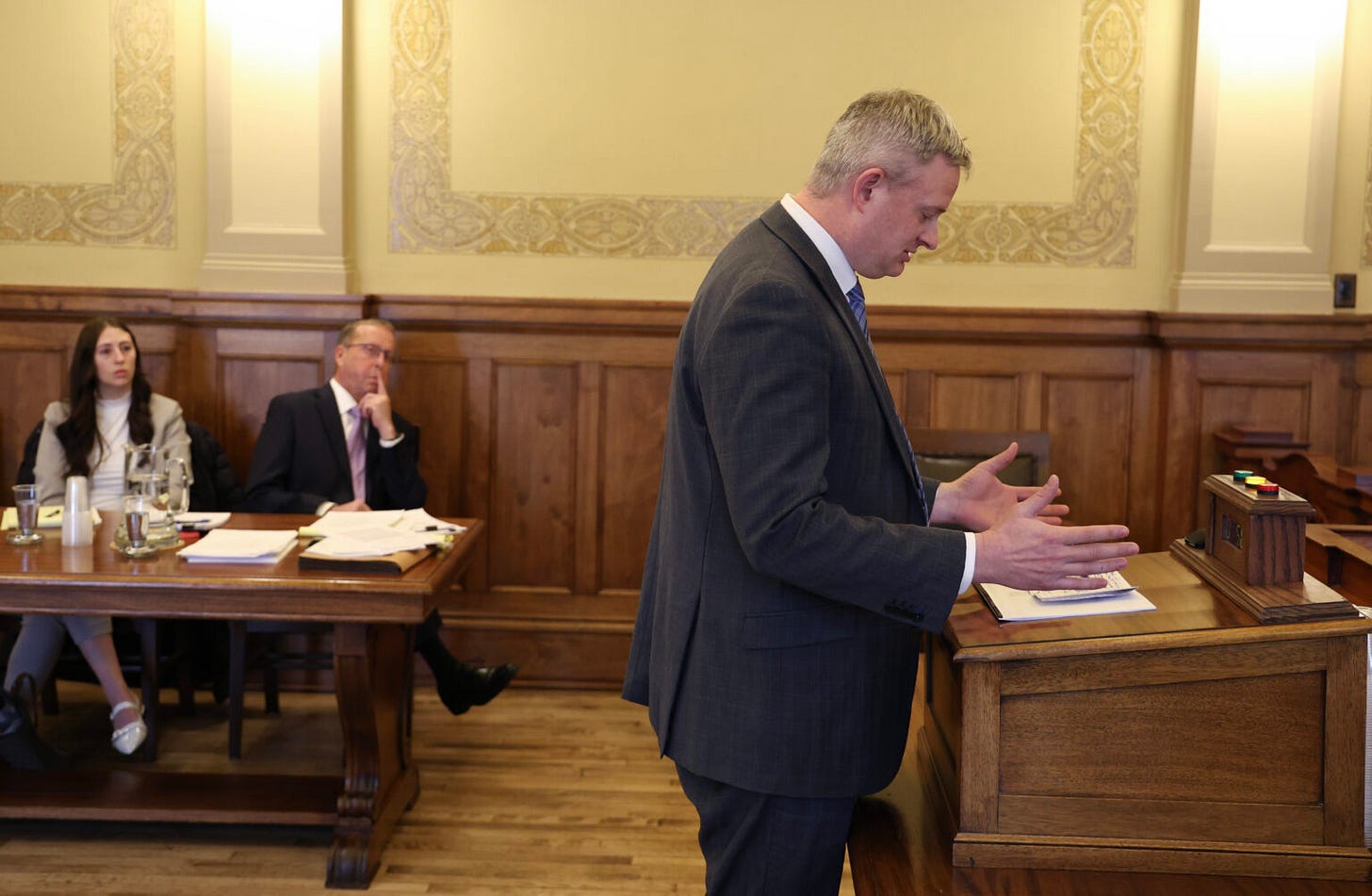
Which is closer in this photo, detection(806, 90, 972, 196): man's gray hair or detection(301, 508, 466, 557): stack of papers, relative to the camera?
detection(806, 90, 972, 196): man's gray hair

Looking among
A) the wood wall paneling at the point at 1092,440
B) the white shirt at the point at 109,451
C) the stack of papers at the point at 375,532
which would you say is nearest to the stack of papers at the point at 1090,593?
the stack of papers at the point at 375,532

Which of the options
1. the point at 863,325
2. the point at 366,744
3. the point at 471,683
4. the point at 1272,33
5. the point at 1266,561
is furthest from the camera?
the point at 1272,33

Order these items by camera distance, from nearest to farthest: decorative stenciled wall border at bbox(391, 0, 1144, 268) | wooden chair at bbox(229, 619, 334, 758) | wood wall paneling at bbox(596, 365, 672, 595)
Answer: wooden chair at bbox(229, 619, 334, 758), decorative stenciled wall border at bbox(391, 0, 1144, 268), wood wall paneling at bbox(596, 365, 672, 595)

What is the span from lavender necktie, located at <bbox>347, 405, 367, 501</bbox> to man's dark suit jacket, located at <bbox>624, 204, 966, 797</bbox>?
2.84 m

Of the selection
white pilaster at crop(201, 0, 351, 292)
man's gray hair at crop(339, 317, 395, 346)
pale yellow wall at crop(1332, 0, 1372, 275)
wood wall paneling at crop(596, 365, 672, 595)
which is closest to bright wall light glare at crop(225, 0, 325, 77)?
white pilaster at crop(201, 0, 351, 292)

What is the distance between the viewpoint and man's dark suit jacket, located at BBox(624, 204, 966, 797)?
5.90 feet

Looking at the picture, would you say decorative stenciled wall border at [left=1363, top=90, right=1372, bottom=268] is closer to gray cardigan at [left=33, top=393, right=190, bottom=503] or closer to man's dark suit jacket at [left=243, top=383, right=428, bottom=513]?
man's dark suit jacket at [left=243, top=383, right=428, bottom=513]

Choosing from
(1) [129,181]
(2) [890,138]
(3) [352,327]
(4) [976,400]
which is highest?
(1) [129,181]

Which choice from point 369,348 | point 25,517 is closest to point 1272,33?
point 369,348

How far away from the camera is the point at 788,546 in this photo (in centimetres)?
179

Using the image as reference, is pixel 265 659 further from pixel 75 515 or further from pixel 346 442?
pixel 75 515

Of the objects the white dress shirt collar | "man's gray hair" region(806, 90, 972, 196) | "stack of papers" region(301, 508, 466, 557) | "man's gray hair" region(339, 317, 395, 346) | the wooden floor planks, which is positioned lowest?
the wooden floor planks

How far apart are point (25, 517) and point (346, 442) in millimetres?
1200

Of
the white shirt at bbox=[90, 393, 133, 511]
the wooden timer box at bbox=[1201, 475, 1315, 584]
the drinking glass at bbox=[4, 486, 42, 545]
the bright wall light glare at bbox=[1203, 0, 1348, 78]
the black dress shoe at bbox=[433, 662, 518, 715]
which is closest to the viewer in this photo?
the wooden timer box at bbox=[1201, 475, 1315, 584]
